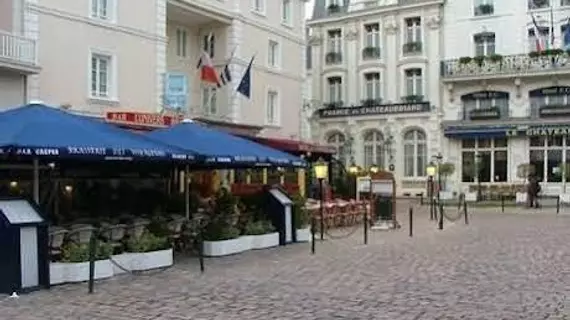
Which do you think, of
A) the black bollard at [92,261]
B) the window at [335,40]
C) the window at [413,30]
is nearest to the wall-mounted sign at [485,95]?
the window at [413,30]

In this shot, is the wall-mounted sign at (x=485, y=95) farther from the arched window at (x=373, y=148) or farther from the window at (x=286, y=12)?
the window at (x=286, y=12)

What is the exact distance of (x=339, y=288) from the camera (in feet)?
34.6

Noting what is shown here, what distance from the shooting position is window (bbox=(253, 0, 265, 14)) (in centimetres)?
3184

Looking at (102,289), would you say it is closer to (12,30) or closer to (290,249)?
(290,249)

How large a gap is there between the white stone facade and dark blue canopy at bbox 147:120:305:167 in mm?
28367

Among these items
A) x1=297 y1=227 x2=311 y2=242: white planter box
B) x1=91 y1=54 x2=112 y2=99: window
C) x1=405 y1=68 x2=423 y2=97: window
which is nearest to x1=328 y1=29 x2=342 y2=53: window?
x1=405 y1=68 x2=423 y2=97: window

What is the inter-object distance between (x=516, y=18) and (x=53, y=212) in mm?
31839

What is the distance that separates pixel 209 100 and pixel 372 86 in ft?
57.7

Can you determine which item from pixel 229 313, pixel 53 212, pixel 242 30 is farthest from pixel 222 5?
pixel 229 313

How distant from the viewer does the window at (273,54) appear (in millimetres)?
32656

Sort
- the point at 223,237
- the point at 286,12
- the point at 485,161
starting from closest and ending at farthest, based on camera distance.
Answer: the point at 223,237 → the point at 286,12 → the point at 485,161

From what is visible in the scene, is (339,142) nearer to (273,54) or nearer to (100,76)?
(273,54)

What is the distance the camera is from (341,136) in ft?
155

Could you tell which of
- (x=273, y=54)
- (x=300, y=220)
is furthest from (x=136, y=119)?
(x=273, y=54)
